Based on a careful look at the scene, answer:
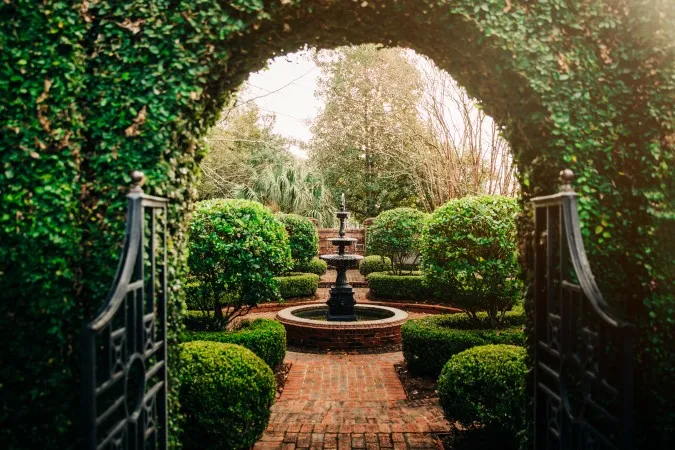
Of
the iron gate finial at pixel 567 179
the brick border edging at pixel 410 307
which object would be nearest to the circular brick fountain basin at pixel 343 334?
the brick border edging at pixel 410 307

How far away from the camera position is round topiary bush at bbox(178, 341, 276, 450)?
4.06 metres

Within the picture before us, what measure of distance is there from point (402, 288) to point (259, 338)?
289 inches

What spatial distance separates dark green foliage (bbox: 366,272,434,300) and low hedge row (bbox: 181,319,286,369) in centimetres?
646

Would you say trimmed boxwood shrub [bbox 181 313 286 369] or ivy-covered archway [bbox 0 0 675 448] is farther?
trimmed boxwood shrub [bbox 181 313 286 369]

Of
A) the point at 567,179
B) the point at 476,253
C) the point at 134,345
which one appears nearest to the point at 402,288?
the point at 476,253

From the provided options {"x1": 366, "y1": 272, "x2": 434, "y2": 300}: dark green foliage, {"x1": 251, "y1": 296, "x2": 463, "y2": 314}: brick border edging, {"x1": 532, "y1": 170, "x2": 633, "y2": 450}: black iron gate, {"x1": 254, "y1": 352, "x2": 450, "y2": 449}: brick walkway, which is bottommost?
{"x1": 254, "y1": 352, "x2": 450, "y2": 449}: brick walkway

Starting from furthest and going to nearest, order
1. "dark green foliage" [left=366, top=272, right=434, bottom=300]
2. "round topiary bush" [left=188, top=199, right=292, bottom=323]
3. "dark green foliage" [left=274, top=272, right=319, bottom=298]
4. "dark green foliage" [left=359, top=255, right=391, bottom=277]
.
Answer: "dark green foliage" [left=359, top=255, right=391, bottom=277] → "dark green foliage" [left=274, top=272, right=319, bottom=298] → "dark green foliage" [left=366, top=272, right=434, bottom=300] → "round topiary bush" [left=188, top=199, right=292, bottom=323]

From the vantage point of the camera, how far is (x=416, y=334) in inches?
279

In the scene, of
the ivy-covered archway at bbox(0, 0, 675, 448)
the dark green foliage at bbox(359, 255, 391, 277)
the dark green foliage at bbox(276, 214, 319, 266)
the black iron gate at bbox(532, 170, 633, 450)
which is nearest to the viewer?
the black iron gate at bbox(532, 170, 633, 450)

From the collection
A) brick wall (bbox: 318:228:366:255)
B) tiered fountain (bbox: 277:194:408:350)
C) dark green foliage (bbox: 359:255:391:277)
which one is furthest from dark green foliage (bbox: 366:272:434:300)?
brick wall (bbox: 318:228:366:255)

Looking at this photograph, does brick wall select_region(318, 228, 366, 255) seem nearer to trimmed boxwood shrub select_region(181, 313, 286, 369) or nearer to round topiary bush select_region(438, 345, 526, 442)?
trimmed boxwood shrub select_region(181, 313, 286, 369)

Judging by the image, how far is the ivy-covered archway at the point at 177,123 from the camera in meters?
2.85

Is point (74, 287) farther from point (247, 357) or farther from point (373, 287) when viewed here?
point (373, 287)

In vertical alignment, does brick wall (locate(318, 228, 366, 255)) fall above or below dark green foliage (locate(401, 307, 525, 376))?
above
